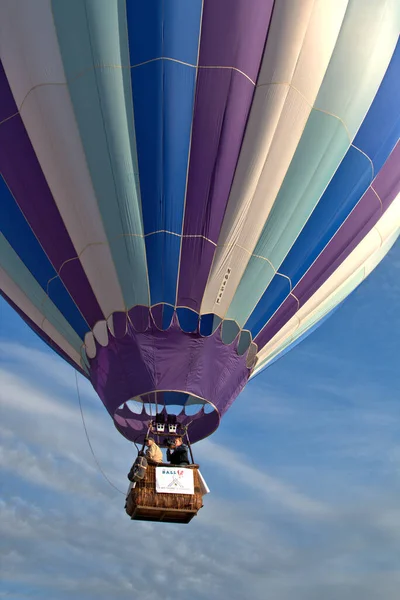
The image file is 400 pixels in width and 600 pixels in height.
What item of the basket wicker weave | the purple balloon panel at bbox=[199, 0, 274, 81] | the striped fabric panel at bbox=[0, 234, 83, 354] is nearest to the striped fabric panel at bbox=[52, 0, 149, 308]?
the purple balloon panel at bbox=[199, 0, 274, 81]

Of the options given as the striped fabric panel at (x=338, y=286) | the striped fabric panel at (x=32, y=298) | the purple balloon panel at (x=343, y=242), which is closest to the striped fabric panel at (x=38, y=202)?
the striped fabric panel at (x=32, y=298)

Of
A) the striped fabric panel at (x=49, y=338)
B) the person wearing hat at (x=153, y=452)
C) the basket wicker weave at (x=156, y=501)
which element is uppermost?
the striped fabric panel at (x=49, y=338)

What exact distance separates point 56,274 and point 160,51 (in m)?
2.85

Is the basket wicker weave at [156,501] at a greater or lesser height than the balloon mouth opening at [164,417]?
lesser

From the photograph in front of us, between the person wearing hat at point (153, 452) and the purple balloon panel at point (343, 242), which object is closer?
the person wearing hat at point (153, 452)

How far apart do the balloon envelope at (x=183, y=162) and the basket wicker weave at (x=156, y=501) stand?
1.01m

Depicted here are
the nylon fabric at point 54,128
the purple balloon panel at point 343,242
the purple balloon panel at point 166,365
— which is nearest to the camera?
the nylon fabric at point 54,128

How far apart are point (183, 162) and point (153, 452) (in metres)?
3.18

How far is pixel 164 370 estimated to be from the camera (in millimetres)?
10141

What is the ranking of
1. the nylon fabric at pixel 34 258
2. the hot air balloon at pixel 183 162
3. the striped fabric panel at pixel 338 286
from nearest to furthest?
1. the hot air balloon at pixel 183 162
2. the nylon fabric at pixel 34 258
3. the striped fabric panel at pixel 338 286

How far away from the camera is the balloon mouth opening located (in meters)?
10.6

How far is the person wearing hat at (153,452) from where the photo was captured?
9969 millimetres

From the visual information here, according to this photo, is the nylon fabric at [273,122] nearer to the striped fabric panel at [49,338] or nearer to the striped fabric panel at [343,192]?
the striped fabric panel at [343,192]

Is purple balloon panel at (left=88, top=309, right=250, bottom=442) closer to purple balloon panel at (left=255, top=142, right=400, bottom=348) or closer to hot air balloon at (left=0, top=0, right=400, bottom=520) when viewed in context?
hot air balloon at (left=0, top=0, right=400, bottom=520)
